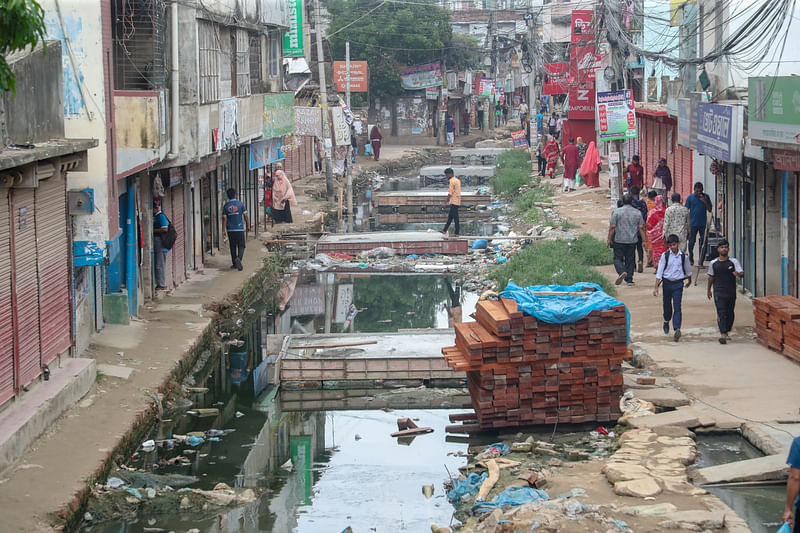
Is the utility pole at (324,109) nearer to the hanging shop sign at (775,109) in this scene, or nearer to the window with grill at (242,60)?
the window with grill at (242,60)

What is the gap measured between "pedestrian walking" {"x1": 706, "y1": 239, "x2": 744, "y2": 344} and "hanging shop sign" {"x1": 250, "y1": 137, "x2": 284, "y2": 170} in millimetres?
15546

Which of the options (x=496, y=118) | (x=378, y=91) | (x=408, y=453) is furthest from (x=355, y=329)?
(x=496, y=118)

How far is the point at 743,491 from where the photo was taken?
29.1ft

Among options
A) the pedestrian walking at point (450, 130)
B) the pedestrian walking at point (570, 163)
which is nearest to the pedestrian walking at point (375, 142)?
the pedestrian walking at point (450, 130)

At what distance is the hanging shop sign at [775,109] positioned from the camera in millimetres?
12773

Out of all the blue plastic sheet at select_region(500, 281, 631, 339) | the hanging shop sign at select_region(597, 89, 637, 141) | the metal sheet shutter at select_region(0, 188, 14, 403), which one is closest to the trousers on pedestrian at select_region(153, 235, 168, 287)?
the metal sheet shutter at select_region(0, 188, 14, 403)

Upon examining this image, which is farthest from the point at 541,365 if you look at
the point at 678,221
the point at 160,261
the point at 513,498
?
the point at 160,261

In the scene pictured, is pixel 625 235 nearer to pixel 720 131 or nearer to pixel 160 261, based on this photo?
pixel 720 131

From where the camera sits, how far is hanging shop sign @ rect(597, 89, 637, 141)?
2027cm

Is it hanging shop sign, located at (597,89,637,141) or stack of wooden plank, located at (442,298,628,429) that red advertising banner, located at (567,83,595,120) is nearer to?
hanging shop sign, located at (597,89,637,141)

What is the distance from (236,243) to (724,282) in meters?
11.3

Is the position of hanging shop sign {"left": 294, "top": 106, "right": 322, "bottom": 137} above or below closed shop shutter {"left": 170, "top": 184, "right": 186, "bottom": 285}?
above

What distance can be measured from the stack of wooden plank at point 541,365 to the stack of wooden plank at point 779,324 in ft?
9.28

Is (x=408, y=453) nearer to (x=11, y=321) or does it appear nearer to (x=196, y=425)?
(x=196, y=425)
